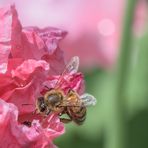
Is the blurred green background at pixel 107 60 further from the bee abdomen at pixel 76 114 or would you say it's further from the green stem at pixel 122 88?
the bee abdomen at pixel 76 114

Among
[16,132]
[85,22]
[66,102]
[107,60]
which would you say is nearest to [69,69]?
[66,102]

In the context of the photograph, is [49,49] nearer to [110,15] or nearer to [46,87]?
[46,87]

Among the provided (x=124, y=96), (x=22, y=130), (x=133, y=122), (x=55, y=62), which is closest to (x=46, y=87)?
(x=55, y=62)

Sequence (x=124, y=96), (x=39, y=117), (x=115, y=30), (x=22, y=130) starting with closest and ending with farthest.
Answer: (x=22, y=130) → (x=39, y=117) → (x=124, y=96) → (x=115, y=30)

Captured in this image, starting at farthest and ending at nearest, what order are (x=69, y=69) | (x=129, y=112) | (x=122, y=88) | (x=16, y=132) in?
1. (x=129, y=112)
2. (x=122, y=88)
3. (x=69, y=69)
4. (x=16, y=132)

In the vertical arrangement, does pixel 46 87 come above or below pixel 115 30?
above

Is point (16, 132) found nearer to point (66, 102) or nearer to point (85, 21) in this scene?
point (66, 102)
